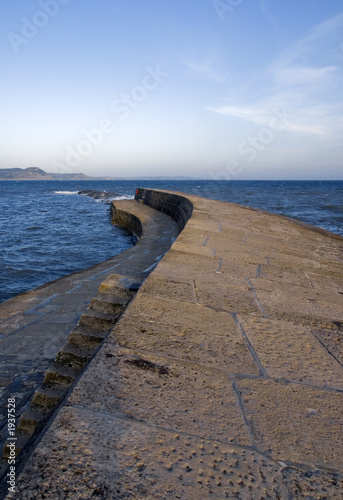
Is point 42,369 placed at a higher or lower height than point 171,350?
lower

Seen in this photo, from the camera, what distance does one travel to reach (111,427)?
102 centimetres

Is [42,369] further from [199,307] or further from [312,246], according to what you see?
[312,246]

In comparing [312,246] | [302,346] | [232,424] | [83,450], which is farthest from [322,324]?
[312,246]

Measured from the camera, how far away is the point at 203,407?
117cm

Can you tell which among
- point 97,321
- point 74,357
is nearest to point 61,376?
point 74,357

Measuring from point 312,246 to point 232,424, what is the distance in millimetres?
4462

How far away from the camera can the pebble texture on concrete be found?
2.85 ft

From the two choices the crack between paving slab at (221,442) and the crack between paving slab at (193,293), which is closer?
the crack between paving slab at (221,442)

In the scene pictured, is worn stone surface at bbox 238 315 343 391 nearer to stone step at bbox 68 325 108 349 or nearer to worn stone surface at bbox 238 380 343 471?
worn stone surface at bbox 238 380 343 471

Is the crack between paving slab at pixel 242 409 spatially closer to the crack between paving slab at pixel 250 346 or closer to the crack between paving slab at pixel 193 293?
the crack between paving slab at pixel 250 346

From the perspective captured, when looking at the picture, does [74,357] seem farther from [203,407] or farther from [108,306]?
[203,407]

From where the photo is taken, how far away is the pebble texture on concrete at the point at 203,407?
869 mm

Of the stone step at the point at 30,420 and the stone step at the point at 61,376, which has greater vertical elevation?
the stone step at the point at 61,376

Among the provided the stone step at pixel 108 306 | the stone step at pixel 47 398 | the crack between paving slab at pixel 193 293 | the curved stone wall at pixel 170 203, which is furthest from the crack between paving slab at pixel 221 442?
the curved stone wall at pixel 170 203
